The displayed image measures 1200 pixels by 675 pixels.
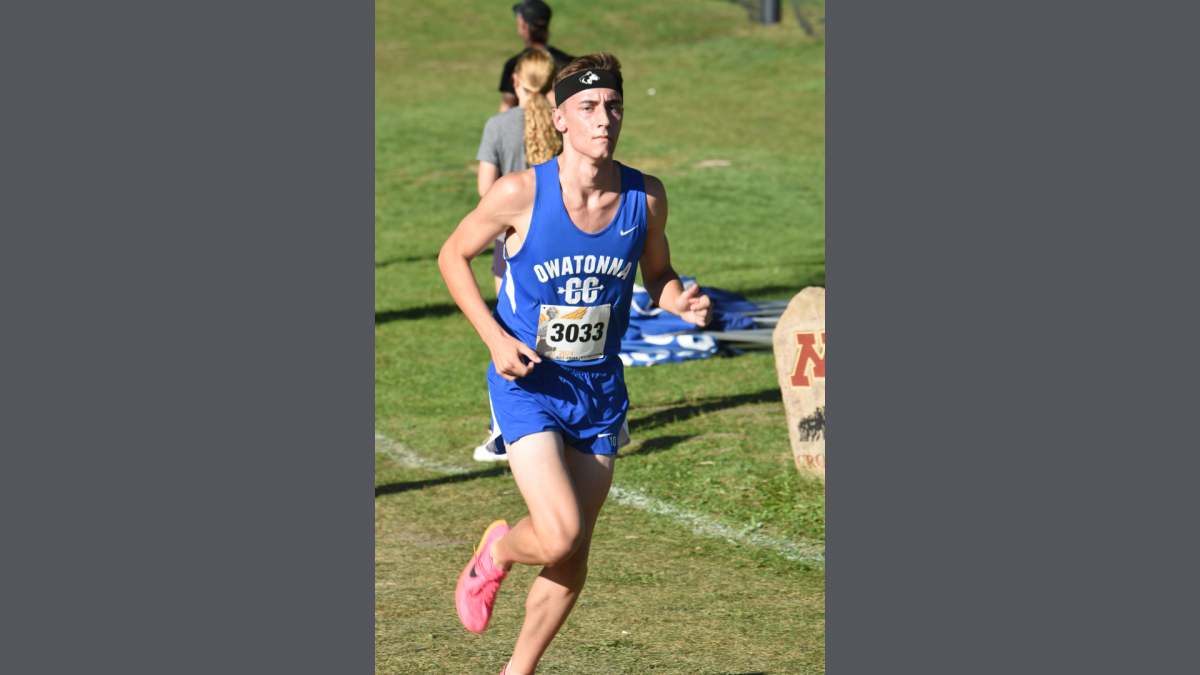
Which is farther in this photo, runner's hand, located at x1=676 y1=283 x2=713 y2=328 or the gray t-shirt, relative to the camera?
the gray t-shirt

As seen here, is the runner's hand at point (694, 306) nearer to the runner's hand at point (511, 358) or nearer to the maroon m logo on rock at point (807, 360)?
the runner's hand at point (511, 358)

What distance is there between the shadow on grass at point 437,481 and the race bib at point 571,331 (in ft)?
10.9

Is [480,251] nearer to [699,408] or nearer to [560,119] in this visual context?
[560,119]

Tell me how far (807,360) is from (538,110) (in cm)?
226

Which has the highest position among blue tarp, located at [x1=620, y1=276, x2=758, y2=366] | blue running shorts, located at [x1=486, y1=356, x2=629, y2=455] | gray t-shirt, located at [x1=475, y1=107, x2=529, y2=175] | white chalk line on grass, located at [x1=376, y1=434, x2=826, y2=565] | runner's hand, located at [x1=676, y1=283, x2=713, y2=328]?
gray t-shirt, located at [x1=475, y1=107, x2=529, y2=175]

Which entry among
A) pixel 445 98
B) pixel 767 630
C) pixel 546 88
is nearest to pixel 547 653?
pixel 767 630

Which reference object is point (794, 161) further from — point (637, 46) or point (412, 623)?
point (412, 623)

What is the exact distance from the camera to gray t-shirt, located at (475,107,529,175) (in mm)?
7734

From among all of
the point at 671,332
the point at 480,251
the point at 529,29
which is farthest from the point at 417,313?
the point at 480,251

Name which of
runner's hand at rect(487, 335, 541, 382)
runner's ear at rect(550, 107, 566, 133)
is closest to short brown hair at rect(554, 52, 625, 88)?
runner's ear at rect(550, 107, 566, 133)

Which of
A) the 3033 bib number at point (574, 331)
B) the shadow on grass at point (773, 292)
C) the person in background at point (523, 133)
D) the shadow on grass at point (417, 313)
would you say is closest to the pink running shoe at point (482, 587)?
the 3033 bib number at point (574, 331)

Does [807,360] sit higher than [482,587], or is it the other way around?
[807,360]

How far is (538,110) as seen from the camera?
7.41 meters

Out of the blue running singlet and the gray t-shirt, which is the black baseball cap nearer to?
the gray t-shirt
